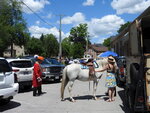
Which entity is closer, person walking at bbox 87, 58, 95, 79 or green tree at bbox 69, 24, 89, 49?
person walking at bbox 87, 58, 95, 79

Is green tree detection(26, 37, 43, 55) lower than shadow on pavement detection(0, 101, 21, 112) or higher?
higher

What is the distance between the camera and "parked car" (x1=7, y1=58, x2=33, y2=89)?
11.5 metres

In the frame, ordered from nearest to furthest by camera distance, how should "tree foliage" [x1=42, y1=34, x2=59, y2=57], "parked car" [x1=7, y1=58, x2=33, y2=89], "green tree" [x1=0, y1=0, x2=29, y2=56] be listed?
1. "parked car" [x1=7, y1=58, x2=33, y2=89]
2. "green tree" [x1=0, y1=0, x2=29, y2=56]
3. "tree foliage" [x1=42, y1=34, x2=59, y2=57]

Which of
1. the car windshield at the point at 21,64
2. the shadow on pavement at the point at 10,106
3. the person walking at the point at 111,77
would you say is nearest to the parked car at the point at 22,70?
the car windshield at the point at 21,64

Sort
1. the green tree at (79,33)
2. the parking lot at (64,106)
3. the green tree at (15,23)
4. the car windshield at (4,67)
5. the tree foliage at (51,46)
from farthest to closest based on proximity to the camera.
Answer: the green tree at (79,33) < the tree foliage at (51,46) < the green tree at (15,23) < the car windshield at (4,67) < the parking lot at (64,106)

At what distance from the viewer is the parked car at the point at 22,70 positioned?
11.5 m

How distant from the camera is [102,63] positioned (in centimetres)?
970

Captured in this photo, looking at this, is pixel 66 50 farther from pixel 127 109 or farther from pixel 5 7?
pixel 127 109

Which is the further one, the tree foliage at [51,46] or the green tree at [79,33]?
the green tree at [79,33]

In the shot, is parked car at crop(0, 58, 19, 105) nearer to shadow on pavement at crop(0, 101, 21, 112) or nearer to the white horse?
shadow on pavement at crop(0, 101, 21, 112)

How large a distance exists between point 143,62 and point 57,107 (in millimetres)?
3840

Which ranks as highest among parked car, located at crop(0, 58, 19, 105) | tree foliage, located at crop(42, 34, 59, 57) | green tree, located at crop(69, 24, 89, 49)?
green tree, located at crop(69, 24, 89, 49)

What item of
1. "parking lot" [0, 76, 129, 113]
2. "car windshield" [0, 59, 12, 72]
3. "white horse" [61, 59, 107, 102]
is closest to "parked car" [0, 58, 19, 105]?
"car windshield" [0, 59, 12, 72]

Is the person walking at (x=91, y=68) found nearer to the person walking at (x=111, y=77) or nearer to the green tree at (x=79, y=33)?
the person walking at (x=111, y=77)
